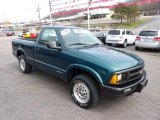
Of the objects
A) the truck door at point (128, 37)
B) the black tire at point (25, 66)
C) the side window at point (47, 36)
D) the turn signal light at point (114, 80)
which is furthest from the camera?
the truck door at point (128, 37)

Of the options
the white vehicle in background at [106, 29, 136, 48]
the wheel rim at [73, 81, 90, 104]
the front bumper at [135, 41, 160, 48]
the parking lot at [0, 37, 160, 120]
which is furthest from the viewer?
the white vehicle in background at [106, 29, 136, 48]

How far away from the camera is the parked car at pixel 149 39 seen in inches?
514

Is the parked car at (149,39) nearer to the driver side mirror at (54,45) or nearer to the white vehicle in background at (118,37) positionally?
the white vehicle in background at (118,37)

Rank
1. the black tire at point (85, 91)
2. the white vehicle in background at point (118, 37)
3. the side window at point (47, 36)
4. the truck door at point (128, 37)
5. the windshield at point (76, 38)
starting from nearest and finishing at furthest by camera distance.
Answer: the black tire at point (85, 91)
the windshield at point (76, 38)
the side window at point (47, 36)
the white vehicle in background at point (118, 37)
the truck door at point (128, 37)

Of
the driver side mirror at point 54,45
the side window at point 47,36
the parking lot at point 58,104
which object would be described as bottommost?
the parking lot at point 58,104

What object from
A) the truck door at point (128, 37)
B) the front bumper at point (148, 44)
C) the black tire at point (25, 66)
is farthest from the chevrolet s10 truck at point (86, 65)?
the truck door at point (128, 37)

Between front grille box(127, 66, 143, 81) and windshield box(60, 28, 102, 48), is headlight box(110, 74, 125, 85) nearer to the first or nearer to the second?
front grille box(127, 66, 143, 81)

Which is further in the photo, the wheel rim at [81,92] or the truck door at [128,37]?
the truck door at [128,37]

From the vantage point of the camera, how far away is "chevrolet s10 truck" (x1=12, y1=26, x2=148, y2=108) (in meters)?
3.88

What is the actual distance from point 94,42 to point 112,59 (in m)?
1.38

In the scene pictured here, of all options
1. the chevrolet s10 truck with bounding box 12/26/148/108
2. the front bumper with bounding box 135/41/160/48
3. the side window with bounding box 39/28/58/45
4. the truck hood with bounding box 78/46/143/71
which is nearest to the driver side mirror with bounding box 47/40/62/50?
the chevrolet s10 truck with bounding box 12/26/148/108

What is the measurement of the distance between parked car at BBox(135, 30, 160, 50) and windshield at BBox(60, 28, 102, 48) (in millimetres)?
8806

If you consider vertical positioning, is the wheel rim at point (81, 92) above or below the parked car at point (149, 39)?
below

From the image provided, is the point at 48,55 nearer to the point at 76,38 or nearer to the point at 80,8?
the point at 76,38
